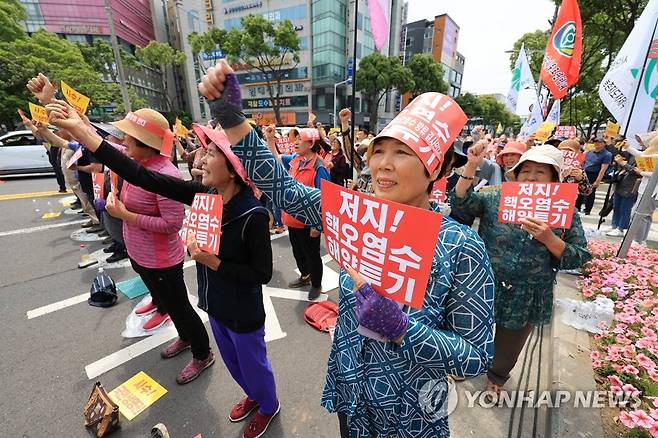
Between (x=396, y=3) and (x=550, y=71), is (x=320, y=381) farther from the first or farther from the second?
(x=396, y=3)

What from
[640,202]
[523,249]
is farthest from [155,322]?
[640,202]

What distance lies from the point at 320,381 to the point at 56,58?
29.2 meters

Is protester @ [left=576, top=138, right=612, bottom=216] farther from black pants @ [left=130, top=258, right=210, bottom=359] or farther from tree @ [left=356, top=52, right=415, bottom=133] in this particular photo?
tree @ [left=356, top=52, right=415, bottom=133]

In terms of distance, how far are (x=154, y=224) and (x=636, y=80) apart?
5830mm

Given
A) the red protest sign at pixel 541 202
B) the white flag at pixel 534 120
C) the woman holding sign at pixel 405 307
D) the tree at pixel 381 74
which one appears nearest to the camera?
the woman holding sign at pixel 405 307

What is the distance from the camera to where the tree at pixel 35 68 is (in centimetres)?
1905

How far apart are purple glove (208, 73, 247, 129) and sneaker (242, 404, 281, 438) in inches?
84.3

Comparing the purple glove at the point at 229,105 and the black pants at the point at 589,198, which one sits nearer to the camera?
the purple glove at the point at 229,105

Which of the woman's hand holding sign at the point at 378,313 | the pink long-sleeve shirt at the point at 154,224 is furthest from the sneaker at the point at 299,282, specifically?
the woman's hand holding sign at the point at 378,313

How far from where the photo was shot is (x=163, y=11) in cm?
5034

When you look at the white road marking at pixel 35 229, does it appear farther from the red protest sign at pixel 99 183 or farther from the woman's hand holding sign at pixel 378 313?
the woman's hand holding sign at pixel 378 313

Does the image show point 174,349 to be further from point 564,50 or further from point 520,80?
point 520,80

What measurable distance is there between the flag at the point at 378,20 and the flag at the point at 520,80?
197 inches

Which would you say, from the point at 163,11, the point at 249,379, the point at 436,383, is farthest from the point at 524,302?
the point at 163,11
